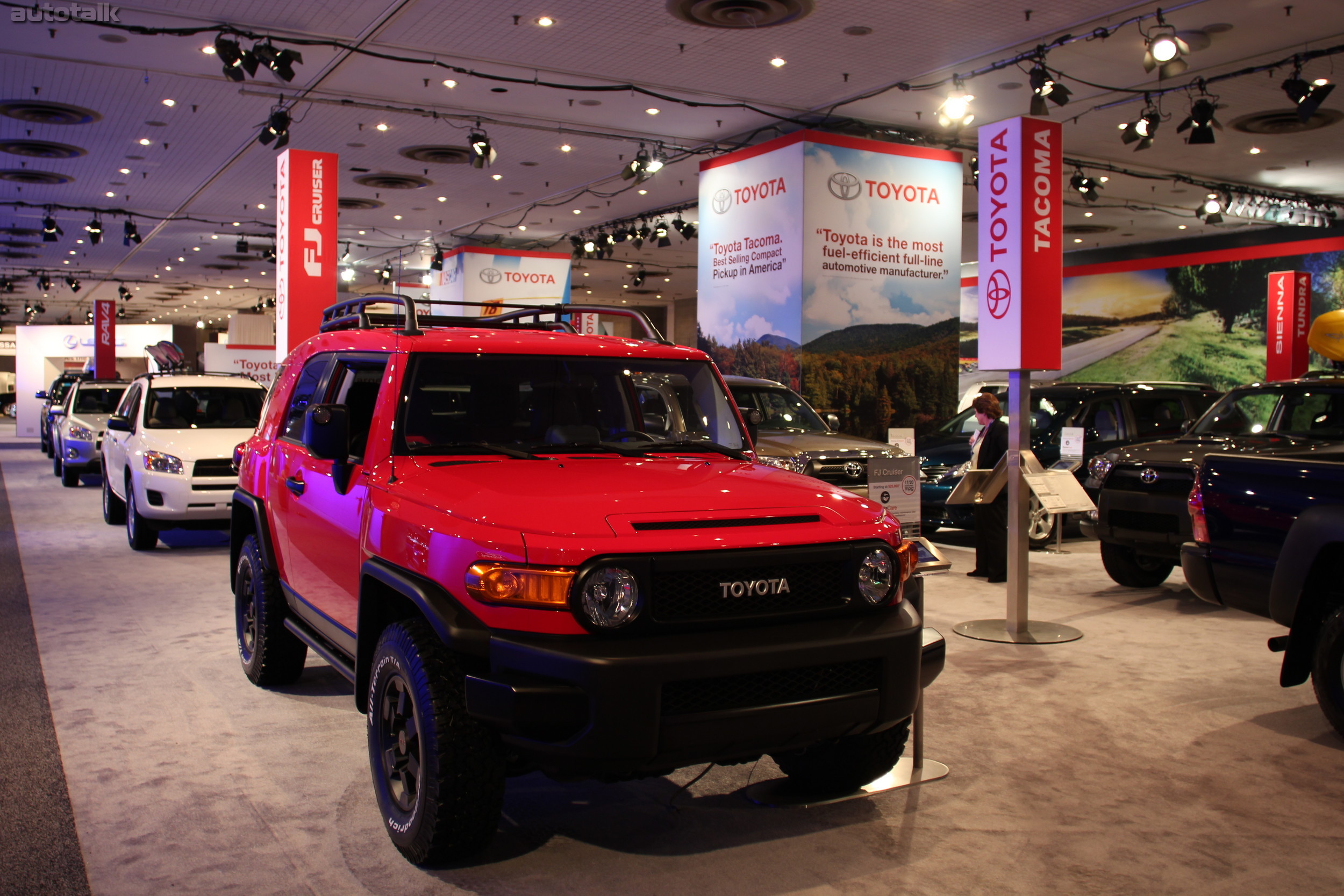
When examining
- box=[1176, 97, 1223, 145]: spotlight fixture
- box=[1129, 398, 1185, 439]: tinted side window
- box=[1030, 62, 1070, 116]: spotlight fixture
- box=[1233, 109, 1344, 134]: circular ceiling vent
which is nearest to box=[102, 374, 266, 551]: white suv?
box=[1030, 62, 1070, 116]: spotlight fixture

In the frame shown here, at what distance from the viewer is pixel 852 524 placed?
10.6 ft

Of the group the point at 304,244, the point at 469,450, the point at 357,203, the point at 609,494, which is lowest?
the point at 609,494

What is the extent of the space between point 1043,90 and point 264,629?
31.8 ft

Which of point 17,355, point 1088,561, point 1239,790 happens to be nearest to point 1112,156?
point 1088,561

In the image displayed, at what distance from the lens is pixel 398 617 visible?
137 inches

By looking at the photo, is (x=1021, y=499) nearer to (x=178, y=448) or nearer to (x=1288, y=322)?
(x=178, y=448)

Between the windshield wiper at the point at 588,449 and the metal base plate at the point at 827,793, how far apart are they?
1.33 metres

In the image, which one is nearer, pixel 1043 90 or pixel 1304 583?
pixel 1304 583

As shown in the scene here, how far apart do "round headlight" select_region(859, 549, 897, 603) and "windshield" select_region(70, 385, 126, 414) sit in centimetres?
1566

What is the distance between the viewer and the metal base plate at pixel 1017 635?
6426 millimetres

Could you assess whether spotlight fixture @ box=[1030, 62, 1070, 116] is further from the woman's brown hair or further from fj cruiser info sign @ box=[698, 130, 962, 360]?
the woman's brown hair

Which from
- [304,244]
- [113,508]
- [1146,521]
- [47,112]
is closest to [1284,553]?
[1146,521]

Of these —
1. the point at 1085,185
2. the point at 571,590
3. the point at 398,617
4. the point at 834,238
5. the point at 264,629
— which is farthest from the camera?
the point at 1085,185

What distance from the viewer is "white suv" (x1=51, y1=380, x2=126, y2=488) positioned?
14922mm
